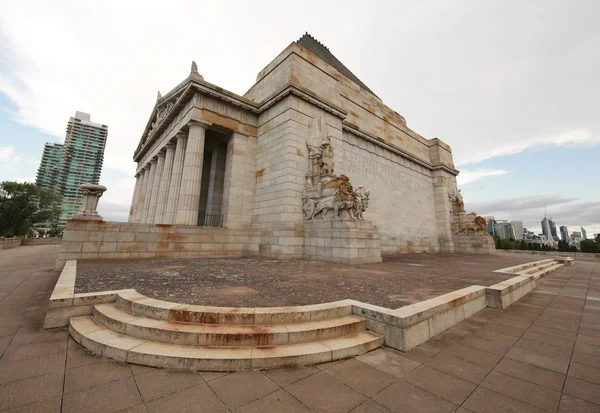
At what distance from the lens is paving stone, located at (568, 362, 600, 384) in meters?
2.88

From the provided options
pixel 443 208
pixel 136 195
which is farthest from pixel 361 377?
pixel 136 195

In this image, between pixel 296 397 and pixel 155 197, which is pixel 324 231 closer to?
pixel 296 397

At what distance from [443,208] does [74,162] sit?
448ft

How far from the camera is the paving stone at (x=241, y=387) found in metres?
2.43

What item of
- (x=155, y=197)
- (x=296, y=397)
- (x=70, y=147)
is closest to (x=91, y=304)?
(x=296, y=397)

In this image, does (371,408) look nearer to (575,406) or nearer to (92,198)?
(575,406)

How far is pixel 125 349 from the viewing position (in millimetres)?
3133

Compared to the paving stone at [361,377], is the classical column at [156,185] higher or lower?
higher

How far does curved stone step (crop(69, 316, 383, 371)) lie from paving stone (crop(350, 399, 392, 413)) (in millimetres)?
893

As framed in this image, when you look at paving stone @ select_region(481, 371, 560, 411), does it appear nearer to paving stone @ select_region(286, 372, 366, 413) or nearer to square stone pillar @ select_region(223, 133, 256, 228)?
paving stone @ select_region(286, 372, 366, 413)

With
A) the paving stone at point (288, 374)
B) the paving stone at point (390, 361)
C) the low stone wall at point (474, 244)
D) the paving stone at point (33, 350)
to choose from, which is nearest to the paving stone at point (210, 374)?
the paving stone at point (288, 374)

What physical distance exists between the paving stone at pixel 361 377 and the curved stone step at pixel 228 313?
2.96ft

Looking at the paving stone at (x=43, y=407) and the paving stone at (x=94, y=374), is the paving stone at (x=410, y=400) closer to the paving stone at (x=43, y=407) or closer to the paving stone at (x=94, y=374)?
the paving stone at (x=94, y=374)

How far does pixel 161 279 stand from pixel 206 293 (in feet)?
7.30
